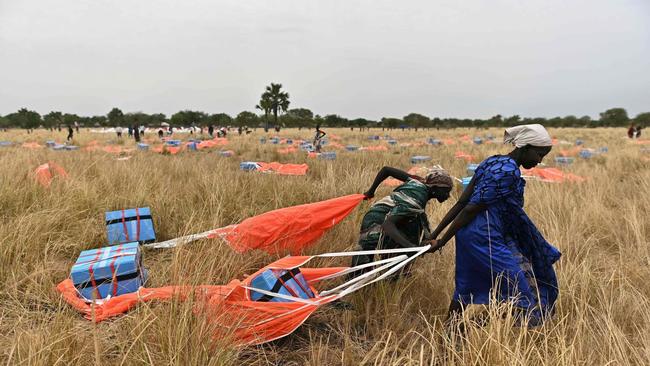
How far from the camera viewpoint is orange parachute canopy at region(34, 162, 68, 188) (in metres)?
4.67

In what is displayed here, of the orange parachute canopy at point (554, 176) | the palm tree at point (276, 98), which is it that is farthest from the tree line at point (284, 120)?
the orange parachute canopy at point (554, 176)

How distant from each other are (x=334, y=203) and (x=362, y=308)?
3.79ft

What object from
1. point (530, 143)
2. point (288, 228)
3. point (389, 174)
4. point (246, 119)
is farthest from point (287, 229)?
point (246, 119)

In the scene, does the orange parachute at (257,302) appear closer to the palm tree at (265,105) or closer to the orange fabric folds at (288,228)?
the orange fabric folds at (288,228)

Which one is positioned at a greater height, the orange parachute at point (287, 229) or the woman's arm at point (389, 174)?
the woman's arm at point (389, 174)

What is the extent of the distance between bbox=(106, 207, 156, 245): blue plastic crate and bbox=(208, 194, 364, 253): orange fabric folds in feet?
2.88

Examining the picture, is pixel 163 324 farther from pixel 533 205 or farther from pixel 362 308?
pixel 533 205

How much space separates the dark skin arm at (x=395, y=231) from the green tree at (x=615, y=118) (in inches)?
3059

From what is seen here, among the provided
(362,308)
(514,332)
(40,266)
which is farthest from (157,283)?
(514,332)

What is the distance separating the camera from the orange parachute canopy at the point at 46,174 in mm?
4672

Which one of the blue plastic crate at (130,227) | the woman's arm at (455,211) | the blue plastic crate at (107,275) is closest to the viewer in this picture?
the woman's arm at (455,211)

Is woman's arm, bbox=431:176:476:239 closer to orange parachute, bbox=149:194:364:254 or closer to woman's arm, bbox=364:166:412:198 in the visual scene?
woman's arm, bbox=364:166:412:198

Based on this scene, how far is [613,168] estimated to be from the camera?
8641 mm

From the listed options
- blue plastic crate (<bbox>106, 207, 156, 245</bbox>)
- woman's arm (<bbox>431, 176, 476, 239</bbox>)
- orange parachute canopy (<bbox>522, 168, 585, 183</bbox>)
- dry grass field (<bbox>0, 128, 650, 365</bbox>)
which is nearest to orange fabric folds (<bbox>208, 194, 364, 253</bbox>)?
dry grass field (<bbox>0, 128, 650, 365</bbox>)
